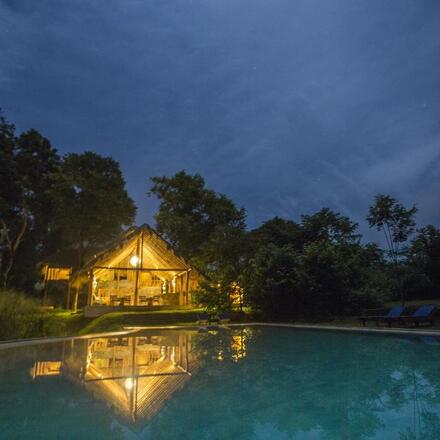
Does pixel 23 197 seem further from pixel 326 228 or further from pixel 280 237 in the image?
pixel 326 228

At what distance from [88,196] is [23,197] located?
5280mm

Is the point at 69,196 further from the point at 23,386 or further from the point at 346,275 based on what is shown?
the point at 23,386

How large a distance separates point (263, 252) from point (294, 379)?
40.9 feet

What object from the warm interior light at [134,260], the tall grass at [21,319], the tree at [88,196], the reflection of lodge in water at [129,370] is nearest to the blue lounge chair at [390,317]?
the reflection of lodge in water at [129,370]

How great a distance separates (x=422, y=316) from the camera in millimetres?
11922

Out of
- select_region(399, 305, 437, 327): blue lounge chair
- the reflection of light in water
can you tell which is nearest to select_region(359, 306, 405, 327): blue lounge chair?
select_region(399, 305, 437, 327): blue lounge chair

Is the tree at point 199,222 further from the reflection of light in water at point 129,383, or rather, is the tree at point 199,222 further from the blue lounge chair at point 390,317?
the reflection of light in water at point 129,383

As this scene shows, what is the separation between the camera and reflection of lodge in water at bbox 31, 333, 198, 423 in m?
4.90

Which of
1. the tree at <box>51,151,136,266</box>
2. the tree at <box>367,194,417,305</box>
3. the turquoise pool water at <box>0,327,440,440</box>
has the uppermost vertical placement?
the tree at <box>51,151,136,266</box>

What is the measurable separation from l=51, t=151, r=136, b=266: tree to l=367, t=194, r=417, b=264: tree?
20.3 m

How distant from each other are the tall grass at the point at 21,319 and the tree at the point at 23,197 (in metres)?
16.5

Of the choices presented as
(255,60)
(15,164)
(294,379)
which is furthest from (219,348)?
(255,60)

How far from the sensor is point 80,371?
23.3ft

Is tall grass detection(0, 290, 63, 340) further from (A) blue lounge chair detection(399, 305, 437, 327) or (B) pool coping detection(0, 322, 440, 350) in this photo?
(A) blue lounge chair detection(399, 305, 437, 327)
